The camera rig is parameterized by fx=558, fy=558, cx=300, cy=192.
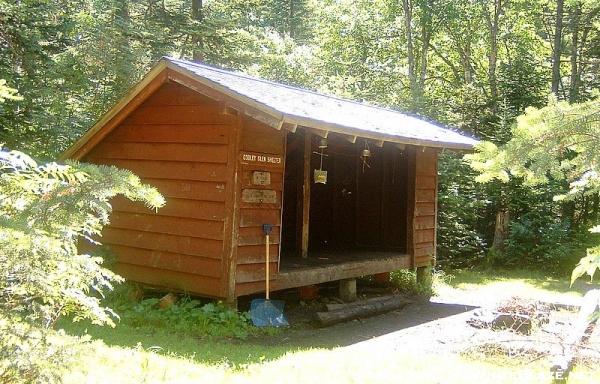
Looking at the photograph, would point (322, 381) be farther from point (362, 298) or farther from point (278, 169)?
point (362, 298)

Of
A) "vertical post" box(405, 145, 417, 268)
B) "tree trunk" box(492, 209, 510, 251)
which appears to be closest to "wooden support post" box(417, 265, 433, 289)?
"vertical post" box(405, 145, 417, 268)

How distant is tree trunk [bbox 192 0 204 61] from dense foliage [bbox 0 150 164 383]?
14.9 metres

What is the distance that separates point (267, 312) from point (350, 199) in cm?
525

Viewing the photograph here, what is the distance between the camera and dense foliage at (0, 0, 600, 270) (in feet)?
39.6

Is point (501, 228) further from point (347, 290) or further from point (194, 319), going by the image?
point (194, 319)

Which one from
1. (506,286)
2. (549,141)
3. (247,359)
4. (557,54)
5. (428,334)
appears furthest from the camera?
(557,54)

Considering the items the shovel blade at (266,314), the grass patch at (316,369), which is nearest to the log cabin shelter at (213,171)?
the shovel blade at (266,314)

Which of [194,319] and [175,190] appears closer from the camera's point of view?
[194,319]

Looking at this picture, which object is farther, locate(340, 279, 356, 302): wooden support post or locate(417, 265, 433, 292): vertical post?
locate(417, 265, 433, 292): vertical post

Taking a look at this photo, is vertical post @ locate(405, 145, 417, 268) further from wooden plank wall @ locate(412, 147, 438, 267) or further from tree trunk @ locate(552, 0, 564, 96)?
tree trunk @ locate(552, 0, 564, 96)

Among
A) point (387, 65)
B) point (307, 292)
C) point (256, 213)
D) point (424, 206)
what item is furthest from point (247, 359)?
point (387, 65)

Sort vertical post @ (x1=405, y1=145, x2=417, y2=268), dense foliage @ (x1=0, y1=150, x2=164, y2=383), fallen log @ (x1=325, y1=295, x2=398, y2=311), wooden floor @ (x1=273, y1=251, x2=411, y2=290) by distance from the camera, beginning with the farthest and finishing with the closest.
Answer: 1. vertical post @ (x1=405, y1=145, x2=417, y2=268)
2. fallen log @ (x1=325, y1=295, x2=398, y2=311)
3. wooden floor @ (x1=273, y1=251, x2=411, y2=290)
4. dense foliage @ (x1=0, y1=150, x2=164, y2=383)

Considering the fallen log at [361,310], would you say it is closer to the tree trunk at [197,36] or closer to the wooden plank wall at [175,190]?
the wooden plank wall at [175,190]

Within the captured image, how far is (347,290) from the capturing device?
32.3 ft
